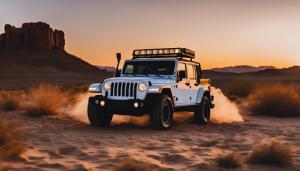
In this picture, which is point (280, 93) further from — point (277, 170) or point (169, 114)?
point (277, 170)

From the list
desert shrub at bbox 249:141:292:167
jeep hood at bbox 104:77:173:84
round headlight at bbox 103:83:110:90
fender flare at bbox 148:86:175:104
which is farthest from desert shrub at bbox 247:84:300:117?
desert shrub at bbox 249:141:292:167

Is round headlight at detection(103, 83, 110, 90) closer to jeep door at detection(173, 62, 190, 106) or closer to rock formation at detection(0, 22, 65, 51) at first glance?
jeep door at detection(173, 62, 190, 106)

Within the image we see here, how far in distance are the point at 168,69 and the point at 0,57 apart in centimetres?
14416

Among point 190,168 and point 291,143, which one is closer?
point 190,168

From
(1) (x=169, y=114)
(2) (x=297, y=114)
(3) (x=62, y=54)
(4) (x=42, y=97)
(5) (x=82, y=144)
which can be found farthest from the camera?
(3) (x=62, y=54)

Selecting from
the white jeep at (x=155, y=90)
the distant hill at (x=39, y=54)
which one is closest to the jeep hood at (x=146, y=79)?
the white jeep at (x=155, y=90)

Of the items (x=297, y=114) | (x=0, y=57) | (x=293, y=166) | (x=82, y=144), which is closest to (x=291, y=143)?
(x=293, y=166)

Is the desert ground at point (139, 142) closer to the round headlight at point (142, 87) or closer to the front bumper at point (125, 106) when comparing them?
the front bumper at point (125, 106)

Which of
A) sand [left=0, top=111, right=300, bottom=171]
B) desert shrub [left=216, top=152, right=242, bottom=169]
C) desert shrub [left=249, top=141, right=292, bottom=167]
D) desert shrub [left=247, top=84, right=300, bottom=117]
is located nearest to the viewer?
desert shrub [left=216, top=152, right=242, bottom=169]

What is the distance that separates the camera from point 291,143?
11312 mm

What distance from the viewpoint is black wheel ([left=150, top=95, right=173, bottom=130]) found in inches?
487

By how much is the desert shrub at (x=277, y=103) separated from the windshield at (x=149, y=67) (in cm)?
742

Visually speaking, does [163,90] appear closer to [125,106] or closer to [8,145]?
[125,106]

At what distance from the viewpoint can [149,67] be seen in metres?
13.8
